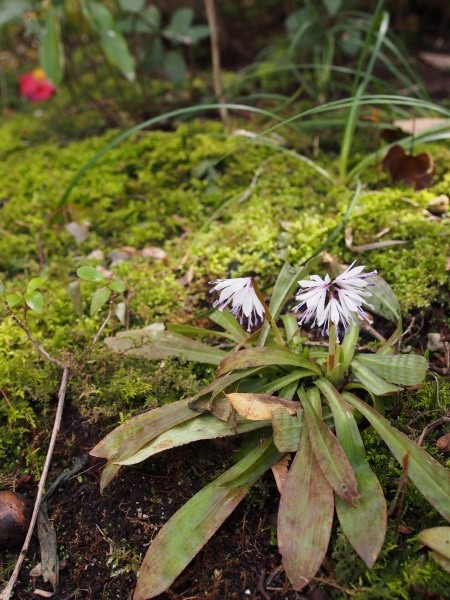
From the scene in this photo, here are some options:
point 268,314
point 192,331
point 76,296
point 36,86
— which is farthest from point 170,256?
point 36,86

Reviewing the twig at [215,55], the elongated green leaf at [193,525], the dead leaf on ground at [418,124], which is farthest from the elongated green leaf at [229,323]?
the dead leaf on ground at [418,124]

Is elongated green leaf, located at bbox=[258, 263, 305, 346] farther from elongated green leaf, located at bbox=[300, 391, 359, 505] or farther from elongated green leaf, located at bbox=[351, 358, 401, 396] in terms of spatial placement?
elongated green leaf, located at bbox=[300, 391, 359, 505]

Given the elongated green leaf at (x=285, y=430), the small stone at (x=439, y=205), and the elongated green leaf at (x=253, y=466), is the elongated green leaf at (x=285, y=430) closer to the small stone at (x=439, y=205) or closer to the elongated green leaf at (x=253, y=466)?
the elongated green leaf at (x=253, y=466)

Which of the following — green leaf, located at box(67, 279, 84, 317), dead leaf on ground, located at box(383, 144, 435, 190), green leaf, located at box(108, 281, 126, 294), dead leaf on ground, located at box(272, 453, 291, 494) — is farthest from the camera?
dead leaf on ground, located at box(383, 144, 435, 190)

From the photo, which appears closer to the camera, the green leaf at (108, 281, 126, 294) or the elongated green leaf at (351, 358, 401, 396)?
the elongated green leaf at (351, 358, 401, 396)

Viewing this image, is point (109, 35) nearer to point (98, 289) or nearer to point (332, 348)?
point (98, 289)

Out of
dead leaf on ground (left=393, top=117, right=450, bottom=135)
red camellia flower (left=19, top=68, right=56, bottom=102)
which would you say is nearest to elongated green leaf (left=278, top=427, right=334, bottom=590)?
dead leaf on ground (left=393, top=117, right=450, bottom=135)

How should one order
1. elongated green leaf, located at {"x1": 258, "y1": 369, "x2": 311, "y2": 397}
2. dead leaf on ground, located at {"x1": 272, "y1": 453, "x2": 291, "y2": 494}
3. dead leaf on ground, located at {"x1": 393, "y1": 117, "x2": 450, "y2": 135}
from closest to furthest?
dead leaf on ground, located at {"x1": 272, "y1": 453, "x2": 291, "y2": 494} → elongated green leaf, located at {"x1": 258, "y1": 369, "x2": 311, "y2": 397} → dead leaf on ground, located at {"x1": 393, "y1": 117, "x2": 450, "y2": 135}

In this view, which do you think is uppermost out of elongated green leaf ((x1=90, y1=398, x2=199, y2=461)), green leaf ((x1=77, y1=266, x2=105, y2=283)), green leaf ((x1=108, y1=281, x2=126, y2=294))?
green leaf ((x1=77, y1=266, x2=105, y2=283))
